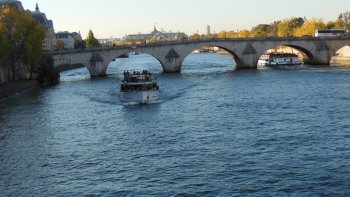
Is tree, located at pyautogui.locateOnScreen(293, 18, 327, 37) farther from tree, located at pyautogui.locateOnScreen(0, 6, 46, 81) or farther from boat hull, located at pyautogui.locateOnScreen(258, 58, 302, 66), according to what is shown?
tree, located at pyautogui.locateOnScreen(0, 6, 46, 81)

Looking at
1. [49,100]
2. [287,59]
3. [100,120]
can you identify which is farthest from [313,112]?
[287,59]

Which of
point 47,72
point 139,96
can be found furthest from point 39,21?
point 139,96

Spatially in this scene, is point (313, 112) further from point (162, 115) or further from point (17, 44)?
point (17, 44)

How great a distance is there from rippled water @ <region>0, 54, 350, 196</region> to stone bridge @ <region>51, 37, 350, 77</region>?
96.2 ft

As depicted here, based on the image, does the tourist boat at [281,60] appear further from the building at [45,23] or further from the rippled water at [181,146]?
the rippled water at [181,146]

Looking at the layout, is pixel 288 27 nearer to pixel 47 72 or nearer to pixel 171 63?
pixel 171 63

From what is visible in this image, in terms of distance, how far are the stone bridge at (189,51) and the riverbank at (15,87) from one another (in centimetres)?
1158

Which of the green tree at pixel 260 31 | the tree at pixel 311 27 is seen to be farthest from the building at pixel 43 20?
the green tree at pixel 260 31

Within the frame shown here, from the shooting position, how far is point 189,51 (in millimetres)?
90000

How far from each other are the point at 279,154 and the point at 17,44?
1755 inches

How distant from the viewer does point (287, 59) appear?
100m

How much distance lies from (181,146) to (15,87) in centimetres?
3570

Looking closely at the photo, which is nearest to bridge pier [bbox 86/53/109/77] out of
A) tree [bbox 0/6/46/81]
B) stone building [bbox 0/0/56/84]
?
stone building [bbox 0/0/56/84]

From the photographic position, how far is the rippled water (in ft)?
74.7
